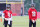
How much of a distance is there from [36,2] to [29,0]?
1.45m

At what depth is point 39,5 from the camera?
92.3 feet

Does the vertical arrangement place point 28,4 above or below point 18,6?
above

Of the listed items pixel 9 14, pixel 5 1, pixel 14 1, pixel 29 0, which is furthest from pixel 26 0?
pixel 9 14

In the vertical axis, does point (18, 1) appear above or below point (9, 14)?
above

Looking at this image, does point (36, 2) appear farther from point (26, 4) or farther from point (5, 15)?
point (5, 15)

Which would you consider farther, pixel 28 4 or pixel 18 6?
pixel 28 4

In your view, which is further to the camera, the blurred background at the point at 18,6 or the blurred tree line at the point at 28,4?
the blurred tree line at the point at 28,4

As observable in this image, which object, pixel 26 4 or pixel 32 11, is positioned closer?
pixel 32 11

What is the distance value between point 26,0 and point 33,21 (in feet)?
71.1

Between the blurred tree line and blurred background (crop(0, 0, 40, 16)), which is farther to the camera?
the blurred tree line

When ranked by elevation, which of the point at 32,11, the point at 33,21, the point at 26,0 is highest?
the point at 26,0

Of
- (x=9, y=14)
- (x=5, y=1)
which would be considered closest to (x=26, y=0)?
(x=5, y=1)

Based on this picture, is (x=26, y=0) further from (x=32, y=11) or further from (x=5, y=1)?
(x=32, y=11)

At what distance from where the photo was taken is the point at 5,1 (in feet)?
88.3
